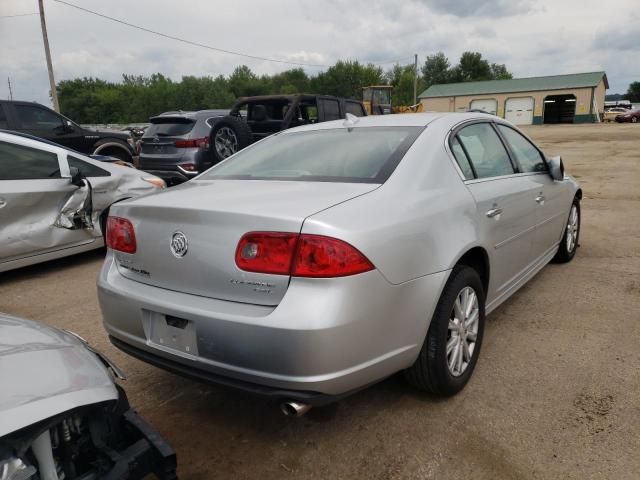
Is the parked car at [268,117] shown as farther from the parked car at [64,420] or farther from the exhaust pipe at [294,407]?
the parked car at [64,420]

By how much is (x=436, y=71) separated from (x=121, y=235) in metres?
96.4

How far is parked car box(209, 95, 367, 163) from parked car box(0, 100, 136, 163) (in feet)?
8.86

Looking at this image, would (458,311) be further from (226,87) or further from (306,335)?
(226,87)

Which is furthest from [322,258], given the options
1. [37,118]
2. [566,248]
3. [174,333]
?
[37,118]

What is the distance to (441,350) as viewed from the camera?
2453 mm

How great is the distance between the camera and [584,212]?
7.57m

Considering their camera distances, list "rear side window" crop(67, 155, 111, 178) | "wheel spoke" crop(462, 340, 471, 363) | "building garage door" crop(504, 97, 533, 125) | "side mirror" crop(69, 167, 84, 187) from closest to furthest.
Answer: "wheel spoke" crop(462, 340, 471, 363) < "side mirror" crop(69, 167, 84, 187) < "rear side window" crop(67, 155, 111, 178) < "building garage door" crop(504, 97, 533, 125)

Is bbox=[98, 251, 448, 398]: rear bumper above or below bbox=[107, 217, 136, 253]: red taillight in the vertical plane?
below

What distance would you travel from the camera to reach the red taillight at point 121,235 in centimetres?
249

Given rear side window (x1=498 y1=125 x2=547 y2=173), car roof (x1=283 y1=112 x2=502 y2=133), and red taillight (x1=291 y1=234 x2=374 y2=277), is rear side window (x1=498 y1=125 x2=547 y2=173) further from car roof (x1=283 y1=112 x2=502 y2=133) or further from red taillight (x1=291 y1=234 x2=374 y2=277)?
red taillight (x1=291 y1=234 x2=374 y2=277)

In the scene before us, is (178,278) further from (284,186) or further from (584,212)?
(584,212)

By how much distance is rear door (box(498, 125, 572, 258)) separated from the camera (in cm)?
375

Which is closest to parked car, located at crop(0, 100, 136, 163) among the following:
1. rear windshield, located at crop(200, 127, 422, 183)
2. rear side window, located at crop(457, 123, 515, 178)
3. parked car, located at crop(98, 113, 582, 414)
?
rear windshield, located at crop(200, 127, 422, 183)

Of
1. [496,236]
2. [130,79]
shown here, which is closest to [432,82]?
[130,79]
